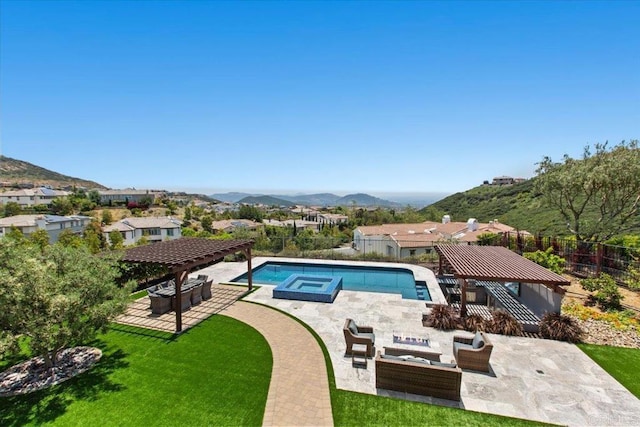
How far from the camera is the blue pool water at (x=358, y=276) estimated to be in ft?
52.4

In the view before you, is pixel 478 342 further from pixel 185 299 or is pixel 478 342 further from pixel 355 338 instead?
pixel 185 299

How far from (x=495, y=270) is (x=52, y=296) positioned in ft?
41.8

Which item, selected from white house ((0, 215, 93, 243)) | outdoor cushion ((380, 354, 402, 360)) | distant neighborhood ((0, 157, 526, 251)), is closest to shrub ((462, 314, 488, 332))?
outdoor cushion ((380, 354, 402, 360))

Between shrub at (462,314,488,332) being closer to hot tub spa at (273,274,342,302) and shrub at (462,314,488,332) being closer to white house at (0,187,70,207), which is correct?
hot tub spa at (273,274,342,302)

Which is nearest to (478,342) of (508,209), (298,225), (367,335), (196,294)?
(367,335)

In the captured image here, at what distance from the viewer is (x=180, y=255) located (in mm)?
11344

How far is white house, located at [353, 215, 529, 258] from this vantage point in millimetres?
27227

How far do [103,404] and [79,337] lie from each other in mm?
1686

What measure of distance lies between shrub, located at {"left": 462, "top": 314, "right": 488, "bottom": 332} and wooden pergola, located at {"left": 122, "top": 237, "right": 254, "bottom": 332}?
31.4 ft

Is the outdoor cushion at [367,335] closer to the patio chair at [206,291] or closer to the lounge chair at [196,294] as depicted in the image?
the lounge chair at [196,294]

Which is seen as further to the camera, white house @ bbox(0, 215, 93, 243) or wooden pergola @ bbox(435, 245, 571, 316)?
white house @ bbox(0, 215, 93, 243)

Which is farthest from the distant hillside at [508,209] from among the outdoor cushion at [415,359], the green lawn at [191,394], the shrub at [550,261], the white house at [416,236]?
the green lawn at [191,394]

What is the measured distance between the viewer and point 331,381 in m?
7.38

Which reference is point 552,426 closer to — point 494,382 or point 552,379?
point 494,382
